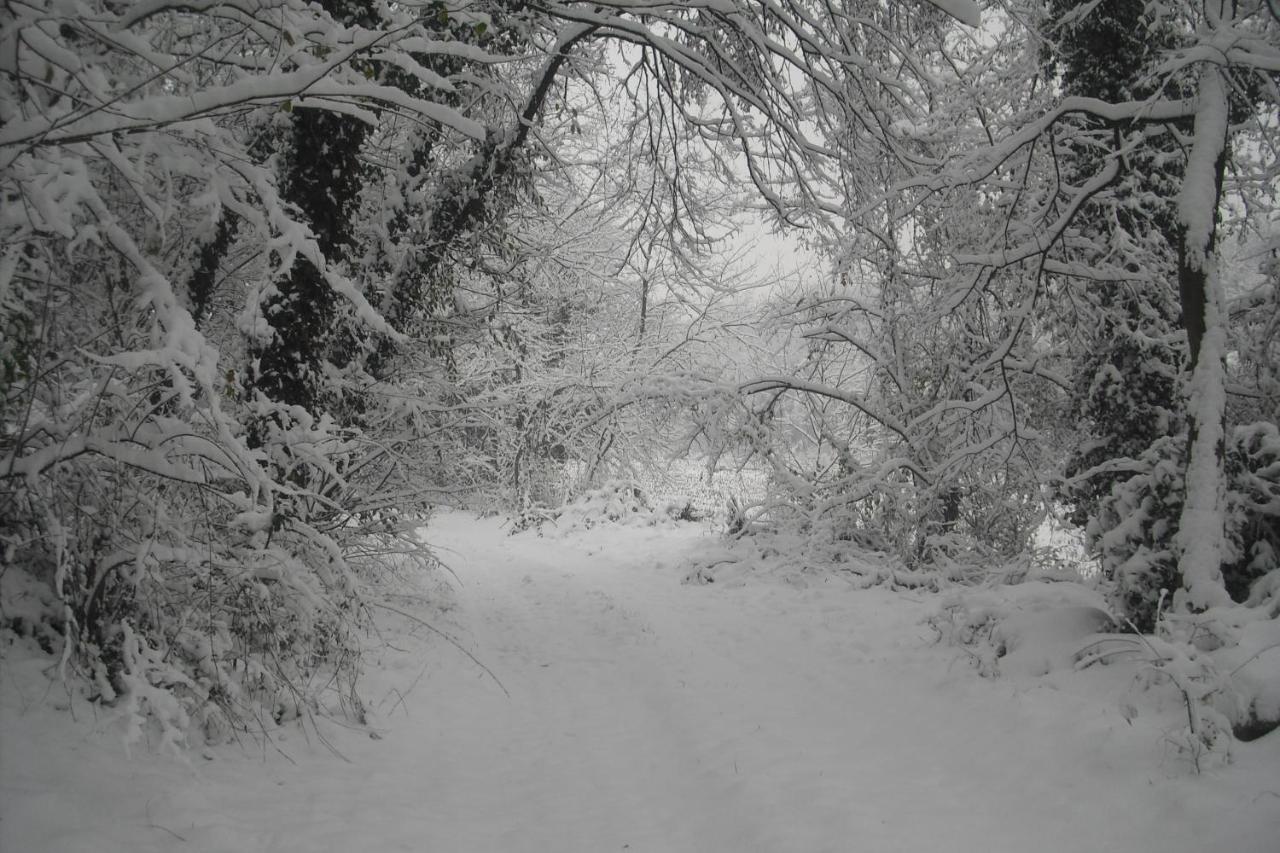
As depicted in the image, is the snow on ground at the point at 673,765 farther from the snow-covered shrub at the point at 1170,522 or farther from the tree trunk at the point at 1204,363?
the tree trunk at the point at 1204,363

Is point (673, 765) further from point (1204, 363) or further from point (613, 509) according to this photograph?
point (613, 509)

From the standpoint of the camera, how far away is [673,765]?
14.3 feet

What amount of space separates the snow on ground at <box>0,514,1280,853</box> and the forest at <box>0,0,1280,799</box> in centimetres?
31

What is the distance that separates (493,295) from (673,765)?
6502mm

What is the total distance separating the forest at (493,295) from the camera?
8.23 ft

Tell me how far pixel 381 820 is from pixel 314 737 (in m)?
1.02

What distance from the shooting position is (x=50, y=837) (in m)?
2.36

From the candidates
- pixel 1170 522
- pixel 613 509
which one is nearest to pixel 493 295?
pixel 1170 522

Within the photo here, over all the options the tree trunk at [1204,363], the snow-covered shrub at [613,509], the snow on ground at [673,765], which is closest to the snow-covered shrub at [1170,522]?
the tree trunk at [1204,363]

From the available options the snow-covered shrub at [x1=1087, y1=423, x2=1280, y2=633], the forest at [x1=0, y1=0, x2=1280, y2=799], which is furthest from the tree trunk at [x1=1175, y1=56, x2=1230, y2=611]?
the snow-covered shrub at [x1=1087, y1=423, x2=1280, y2=633]

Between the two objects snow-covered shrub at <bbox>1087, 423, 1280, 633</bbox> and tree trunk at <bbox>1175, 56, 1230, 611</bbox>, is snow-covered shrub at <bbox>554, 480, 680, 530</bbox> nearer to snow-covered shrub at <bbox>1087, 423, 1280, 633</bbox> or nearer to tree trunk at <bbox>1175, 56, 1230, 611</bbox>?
snow-covered shrub at <bbox>1087, 423, 1280, 633</bbox>

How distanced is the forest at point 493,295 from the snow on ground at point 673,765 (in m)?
0.31

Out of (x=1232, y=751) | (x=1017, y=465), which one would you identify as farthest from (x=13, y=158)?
(x=1017, y=465)

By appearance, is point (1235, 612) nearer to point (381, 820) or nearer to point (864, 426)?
point (381, 820)
